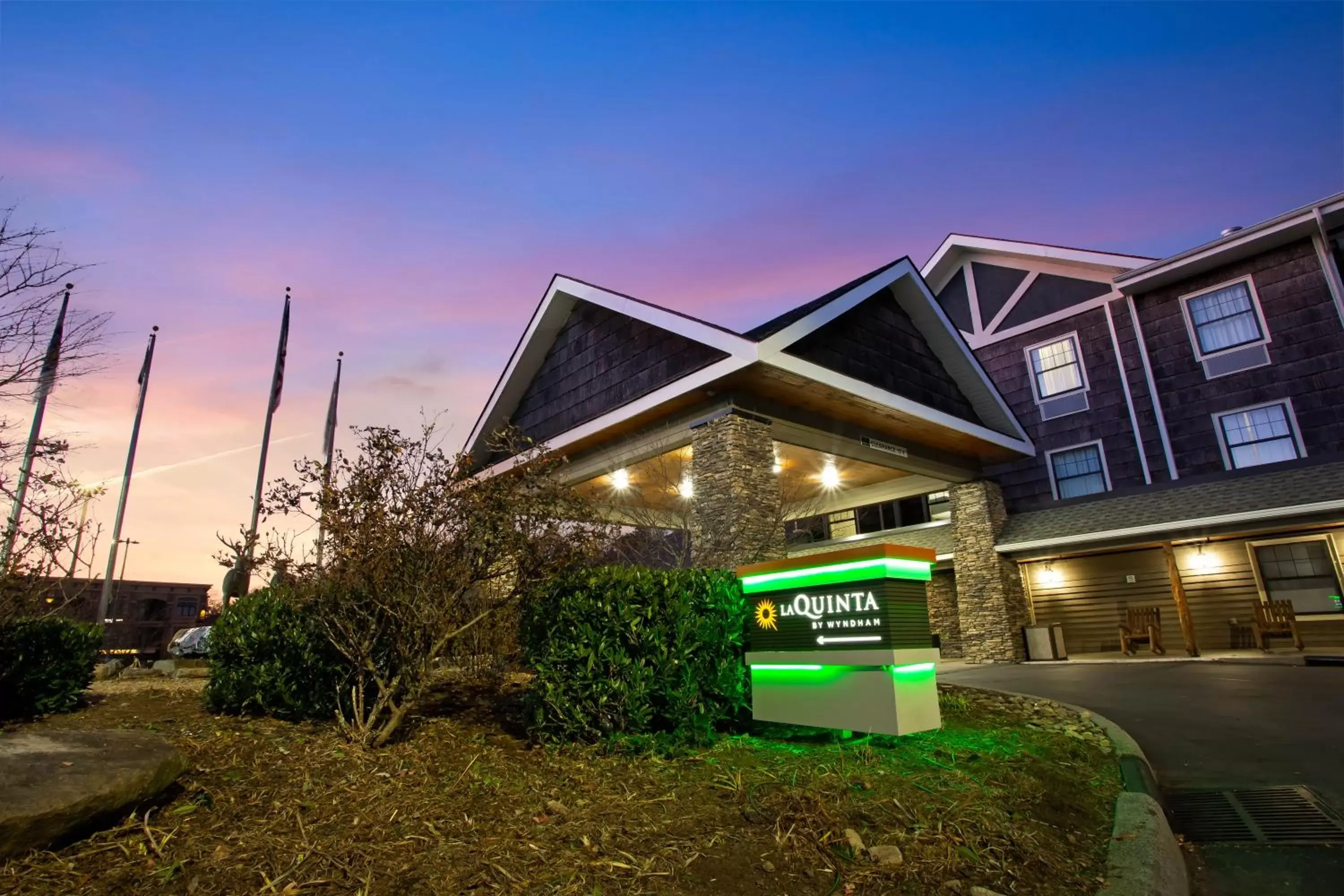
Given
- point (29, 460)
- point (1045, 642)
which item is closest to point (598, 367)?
point (29, 460)

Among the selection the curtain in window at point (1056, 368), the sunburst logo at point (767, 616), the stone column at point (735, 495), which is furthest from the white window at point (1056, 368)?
the sunburst logo at point (767, 616)

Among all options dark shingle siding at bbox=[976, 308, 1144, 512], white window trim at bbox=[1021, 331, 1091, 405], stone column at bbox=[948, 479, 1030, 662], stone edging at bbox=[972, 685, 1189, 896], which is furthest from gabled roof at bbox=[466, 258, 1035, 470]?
stone edging at bbox=[972, 685, 1189, 896]

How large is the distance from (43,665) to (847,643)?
806 centimetres

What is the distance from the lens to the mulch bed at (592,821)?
313 cm

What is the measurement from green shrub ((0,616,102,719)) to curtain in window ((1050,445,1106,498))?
20.8 metres

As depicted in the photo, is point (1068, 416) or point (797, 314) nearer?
point (797, 314)

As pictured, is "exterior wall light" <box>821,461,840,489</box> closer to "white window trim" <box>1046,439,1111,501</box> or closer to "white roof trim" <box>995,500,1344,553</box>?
"white roof trim" <box>995,500,1344,553</box>

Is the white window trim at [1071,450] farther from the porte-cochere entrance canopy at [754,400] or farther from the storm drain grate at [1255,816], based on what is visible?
the storm drain grate at [1255,816]

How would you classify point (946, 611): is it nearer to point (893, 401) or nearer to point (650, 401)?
point (893, 401)

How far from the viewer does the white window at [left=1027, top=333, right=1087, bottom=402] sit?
19.3 m

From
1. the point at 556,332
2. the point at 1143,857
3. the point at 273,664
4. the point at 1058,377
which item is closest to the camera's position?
the point at 1143,857

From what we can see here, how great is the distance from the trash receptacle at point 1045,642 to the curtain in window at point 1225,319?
26.6 feet

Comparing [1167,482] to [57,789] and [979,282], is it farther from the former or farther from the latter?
[57,789]

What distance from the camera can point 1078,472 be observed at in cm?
1877
